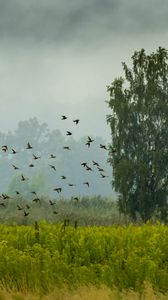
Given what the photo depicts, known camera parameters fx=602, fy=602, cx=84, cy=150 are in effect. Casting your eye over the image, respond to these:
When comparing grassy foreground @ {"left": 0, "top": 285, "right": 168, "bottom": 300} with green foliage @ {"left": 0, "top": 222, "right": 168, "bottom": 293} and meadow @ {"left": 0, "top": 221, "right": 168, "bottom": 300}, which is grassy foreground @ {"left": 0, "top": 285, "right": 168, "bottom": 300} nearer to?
meadow @ {"left": 0, "top": 221, "right": 168, "bottom": 300}

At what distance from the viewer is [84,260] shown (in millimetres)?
14133

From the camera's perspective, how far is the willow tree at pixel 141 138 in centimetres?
3625

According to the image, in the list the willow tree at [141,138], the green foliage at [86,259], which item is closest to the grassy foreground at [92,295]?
the green foliage at [86,259]

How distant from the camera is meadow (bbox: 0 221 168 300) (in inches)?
504

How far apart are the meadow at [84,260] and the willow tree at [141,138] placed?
20.8 metres

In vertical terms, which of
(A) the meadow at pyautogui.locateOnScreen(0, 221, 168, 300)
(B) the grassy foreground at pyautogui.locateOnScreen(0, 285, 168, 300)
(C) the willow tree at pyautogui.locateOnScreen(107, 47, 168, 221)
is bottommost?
(B) the grassy foreground at pyautogui.locateOnScreen(0, 285, 168, 300)

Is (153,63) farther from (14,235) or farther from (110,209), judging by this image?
(14,235)

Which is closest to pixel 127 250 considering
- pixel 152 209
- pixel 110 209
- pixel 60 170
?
pixel 152 209

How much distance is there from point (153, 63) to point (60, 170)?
152 m

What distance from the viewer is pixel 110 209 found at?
48969mm

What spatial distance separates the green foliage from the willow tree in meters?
20.9

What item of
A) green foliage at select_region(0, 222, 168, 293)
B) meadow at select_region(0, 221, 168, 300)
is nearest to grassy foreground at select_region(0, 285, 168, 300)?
meadow at select_region(0, 221, 168, 300)

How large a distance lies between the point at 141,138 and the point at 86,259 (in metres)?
24.7

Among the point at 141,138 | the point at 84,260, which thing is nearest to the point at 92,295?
the point at 84,260
